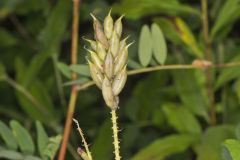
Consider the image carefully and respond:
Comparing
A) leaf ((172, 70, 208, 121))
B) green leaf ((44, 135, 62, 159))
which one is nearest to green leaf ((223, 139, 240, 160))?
green leaf ((44, 135, 62, 159))

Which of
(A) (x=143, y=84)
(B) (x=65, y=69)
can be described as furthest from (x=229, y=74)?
(A) (x=143, y=84)

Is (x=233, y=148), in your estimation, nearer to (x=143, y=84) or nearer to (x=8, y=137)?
(x=8, y=137)

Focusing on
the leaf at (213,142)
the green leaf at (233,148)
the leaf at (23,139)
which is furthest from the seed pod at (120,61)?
the leaf at (213,142)

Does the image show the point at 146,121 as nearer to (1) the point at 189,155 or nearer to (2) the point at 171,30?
(1) the point at 189,155

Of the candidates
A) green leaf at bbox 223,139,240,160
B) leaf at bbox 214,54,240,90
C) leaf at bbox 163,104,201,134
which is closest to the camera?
green leaf at bbox 223,139,240,160

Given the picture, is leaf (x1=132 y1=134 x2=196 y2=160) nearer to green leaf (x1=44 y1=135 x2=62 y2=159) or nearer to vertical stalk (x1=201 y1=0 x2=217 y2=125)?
vertical stalk (x1=201 y1=0 x2=217 y2=125)

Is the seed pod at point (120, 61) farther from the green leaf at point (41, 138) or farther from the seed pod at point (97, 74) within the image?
the green leaf at point (41, 138)

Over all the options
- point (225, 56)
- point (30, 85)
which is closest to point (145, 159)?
point (225, 56)

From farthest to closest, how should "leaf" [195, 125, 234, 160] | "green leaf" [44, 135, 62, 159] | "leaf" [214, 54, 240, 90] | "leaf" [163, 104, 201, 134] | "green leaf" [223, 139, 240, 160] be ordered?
"leaf" [163, 104, 201, 134] < "leaf" [214, 54, 240, 90] < "leaf" [195, 125, 234, 160] < "green leaf" [44, 135, 62, 159] < "green leaf" [223, 139, 240, 160]
